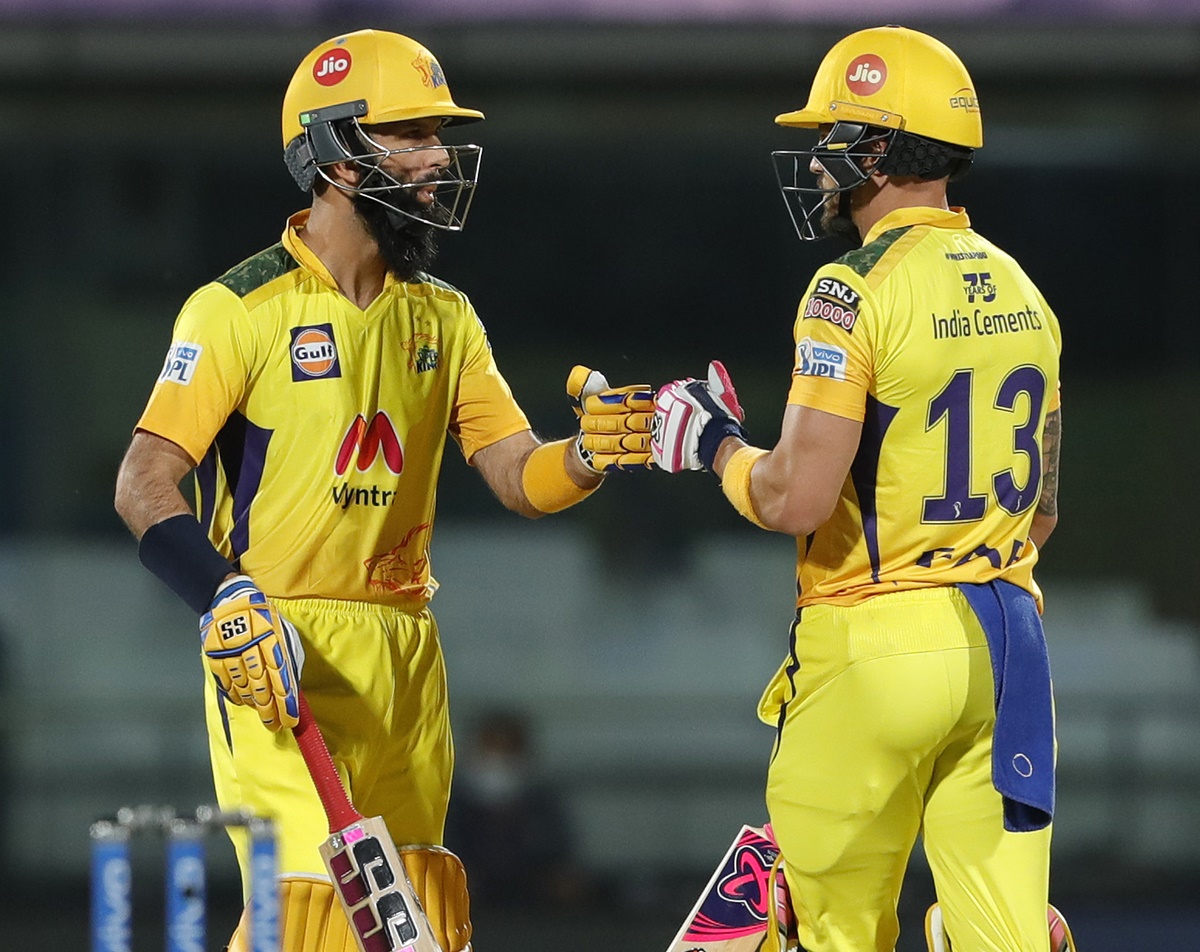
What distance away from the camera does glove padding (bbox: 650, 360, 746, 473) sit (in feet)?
9.37

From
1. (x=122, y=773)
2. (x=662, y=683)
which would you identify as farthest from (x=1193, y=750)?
(x=122, y=773)

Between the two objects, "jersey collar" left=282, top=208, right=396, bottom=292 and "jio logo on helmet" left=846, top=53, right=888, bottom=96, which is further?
"jersey collar" left=282, top=208, right=396, bottom=292

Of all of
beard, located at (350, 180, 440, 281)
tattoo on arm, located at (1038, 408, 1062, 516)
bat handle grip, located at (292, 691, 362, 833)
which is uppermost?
beard, located at (350, 180, 440, 281)

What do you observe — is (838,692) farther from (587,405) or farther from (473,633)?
(473,633)

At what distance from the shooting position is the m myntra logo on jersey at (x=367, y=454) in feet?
9.70

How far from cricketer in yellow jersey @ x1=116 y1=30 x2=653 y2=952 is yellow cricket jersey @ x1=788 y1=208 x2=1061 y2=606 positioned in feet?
1.62

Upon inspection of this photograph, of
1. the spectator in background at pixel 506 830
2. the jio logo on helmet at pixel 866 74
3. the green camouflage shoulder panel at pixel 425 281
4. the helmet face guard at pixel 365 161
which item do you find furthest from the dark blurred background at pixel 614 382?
the jio logo on helmet at pixel 866 74

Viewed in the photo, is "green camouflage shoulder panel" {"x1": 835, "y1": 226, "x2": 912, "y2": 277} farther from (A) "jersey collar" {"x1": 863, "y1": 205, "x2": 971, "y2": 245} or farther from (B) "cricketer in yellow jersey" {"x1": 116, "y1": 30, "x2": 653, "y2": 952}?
(B) "cricketer in yellow jersey" {"x1": 116, "y1": 30, "x2": 653, "y2": 952}

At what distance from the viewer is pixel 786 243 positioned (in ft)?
23.6

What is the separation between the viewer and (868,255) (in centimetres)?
268

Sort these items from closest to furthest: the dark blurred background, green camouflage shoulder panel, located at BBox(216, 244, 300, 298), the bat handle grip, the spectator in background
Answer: the bat handle grip
green camouflage shoulder panel, located at BBox(216, 244, 300, 298)
the spectator in background
the dark blurred background

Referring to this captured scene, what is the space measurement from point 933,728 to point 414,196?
1205 millimetres

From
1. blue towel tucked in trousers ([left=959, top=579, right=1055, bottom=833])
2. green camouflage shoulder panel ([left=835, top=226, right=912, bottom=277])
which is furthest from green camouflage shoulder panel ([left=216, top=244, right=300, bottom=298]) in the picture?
blue towel tucked in trousers ([left=959, top=579, right=1055, bottom=833])

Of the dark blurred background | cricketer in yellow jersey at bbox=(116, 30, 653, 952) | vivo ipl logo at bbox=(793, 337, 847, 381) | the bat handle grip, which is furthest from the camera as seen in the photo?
the dark blurred background
